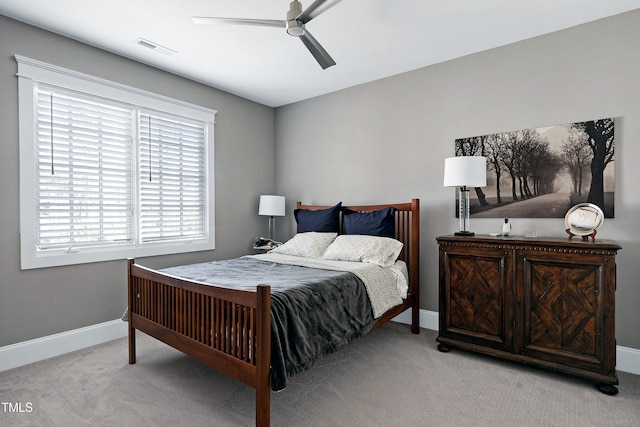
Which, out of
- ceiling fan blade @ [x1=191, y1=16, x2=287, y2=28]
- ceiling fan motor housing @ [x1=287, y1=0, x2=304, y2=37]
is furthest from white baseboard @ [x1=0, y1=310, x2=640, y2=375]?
ceiling fan motor housing @ [x1=287, y1=0, x2=304, y2=37]

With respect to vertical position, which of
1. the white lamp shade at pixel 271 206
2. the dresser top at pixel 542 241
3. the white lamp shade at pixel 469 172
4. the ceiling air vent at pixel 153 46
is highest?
the ceiling air vent at pixel 153 46

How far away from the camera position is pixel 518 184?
300cm

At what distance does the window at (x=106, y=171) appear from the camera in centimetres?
276

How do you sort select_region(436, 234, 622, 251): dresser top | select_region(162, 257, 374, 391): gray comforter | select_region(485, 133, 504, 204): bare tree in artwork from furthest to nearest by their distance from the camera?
select_region(485, 133, 504, 204): bare tree in artwork
select_region(436, 234, 622, 251): dresser top
select_region(162, 257, 374, 391): gray comforter

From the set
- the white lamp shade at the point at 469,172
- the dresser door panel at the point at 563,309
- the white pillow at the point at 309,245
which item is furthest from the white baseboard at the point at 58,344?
the dresser door panel at the point at 563,309

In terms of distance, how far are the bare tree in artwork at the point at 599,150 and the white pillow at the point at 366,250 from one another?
159cm

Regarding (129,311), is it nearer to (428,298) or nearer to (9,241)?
(9,241)

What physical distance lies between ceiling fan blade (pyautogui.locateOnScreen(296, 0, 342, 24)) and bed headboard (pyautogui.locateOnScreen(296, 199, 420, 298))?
1.94 metres

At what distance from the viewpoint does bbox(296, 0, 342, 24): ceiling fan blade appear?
1.89 meters

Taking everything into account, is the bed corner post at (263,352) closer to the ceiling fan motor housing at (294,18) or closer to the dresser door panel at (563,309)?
the ceiling fan motor housing at (294,18)

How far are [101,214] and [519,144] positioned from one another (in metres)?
3.85

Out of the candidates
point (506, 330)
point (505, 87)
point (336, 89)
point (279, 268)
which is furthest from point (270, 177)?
point (506, 330)

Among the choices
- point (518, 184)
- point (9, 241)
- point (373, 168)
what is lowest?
point (9, 241)

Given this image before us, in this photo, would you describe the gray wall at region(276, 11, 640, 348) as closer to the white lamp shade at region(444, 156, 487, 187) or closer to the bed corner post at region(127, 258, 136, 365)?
the white lamp shade at region(444, 156, 487, 187)
